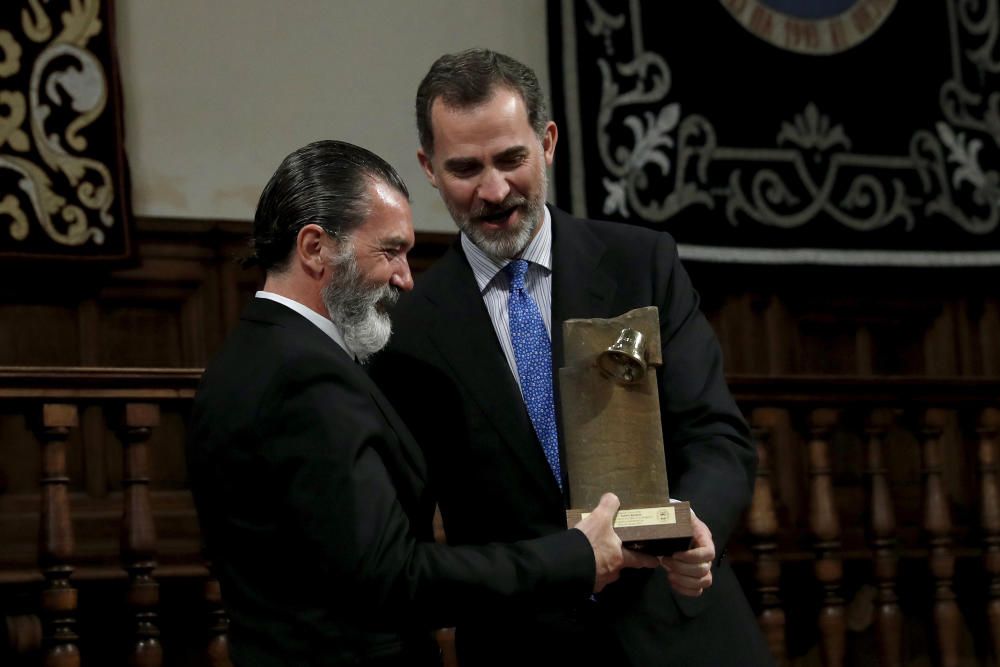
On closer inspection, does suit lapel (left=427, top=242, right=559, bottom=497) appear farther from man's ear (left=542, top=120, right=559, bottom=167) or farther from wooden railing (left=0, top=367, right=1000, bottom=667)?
wooden railing (left=0, top=367, right=1000, bottom=667)

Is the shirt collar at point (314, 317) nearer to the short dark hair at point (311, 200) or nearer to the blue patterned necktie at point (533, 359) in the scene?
the short dark hair at point (311, 200)

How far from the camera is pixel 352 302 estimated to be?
Answer: 7.86 ft

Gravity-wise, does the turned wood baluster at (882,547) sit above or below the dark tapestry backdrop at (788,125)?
below

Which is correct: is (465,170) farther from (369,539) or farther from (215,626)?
(215,626)

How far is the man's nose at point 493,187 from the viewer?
100 inches

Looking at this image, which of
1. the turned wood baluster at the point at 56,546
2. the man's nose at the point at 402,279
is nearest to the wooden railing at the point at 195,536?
the turned wood baluster at the point at 56,546

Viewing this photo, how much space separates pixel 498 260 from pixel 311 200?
39 cm

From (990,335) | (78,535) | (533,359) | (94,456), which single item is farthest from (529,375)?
(990,335)

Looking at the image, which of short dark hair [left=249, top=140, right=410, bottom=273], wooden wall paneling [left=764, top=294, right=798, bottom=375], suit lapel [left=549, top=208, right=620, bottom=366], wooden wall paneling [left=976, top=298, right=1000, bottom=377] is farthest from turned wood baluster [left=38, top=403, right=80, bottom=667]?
wooden wall paneling [left=976, top=298, right=1000, bottom=377]

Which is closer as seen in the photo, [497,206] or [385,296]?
[385,296]

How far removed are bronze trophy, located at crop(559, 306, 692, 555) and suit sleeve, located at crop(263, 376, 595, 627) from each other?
92mm

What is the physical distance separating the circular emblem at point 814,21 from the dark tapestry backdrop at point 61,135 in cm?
244

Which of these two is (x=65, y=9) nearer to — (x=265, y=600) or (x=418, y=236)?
(x=418, y=236)

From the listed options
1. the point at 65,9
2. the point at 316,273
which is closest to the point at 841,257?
the point at 65,9
